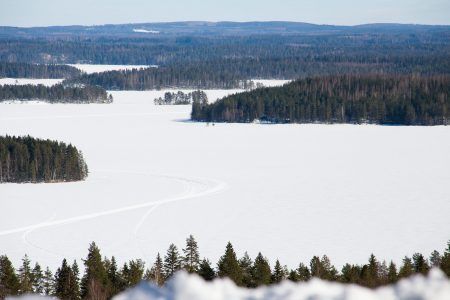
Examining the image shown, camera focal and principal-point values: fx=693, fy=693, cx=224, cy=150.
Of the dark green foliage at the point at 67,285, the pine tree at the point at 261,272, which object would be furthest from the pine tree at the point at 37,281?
the pine tree at the point at 261,272

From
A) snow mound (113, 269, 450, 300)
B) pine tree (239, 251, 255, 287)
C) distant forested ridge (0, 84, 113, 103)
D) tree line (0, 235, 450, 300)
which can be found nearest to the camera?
snow mound (113, 269, 450, 300)

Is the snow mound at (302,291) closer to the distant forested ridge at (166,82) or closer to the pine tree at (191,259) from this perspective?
the pine tree at (191,259)

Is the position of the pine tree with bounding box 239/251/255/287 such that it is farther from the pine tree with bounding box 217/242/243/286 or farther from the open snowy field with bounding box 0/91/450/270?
the open snowy field with bounding box 0/91/450/270

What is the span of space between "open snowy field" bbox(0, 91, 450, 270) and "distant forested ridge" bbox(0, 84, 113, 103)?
6555 centimetres

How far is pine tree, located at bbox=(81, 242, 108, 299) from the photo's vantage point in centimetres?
1865

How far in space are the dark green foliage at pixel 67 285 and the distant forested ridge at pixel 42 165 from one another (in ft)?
117

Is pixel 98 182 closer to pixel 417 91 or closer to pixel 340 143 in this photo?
pixel 340 143

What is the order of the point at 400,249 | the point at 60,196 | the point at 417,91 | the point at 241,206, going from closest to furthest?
the point at 400,249 → the point at 241,206 → the point at 60,196 → the point at 417,91

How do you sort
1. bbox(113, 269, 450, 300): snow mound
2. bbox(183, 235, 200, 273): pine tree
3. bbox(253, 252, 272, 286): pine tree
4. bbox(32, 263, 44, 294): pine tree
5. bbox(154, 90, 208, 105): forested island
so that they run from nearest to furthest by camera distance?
bbox(113, 269, 450, 300): snow mound
bbox(253, 252, 272, 286): pine tree
bbox(32, 263, 44, 294): pine tree
bbox(183, 235, 200, 273): pine tree
bbox(154, 90, 208, 105): forested island

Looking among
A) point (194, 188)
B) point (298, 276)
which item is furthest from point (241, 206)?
point (298, 276)

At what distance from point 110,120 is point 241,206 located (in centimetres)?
6811

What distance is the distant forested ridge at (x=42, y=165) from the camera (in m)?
56.5

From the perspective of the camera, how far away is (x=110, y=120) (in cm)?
10712

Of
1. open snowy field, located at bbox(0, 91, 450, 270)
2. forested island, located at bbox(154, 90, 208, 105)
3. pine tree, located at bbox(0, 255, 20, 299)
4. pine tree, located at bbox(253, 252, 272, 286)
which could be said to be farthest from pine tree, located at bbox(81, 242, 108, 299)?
forested island, located at bbox(154, 90, 208, 105)
